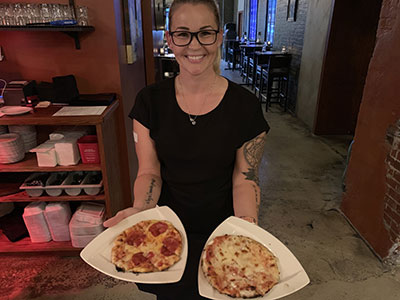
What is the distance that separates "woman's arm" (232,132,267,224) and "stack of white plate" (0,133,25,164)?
1503 millimetres

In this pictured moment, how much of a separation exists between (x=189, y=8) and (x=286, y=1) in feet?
19.8

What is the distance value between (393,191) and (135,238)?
195 cm

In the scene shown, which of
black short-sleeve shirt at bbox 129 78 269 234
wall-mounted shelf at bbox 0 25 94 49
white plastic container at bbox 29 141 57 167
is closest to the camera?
black short-sleeve shirt at bbox 129 78 269 234

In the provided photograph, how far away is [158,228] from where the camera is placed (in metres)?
1.08

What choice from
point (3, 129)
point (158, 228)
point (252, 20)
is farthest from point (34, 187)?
point (252, 20)

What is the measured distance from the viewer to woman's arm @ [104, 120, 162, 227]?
4.37 feet

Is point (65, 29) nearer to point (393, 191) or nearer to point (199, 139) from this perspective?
point (199, 139)

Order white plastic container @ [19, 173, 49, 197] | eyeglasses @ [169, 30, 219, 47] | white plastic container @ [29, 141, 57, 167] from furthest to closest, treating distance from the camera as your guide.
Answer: white plastic container @ [19, 173, 49, 197]
white plastic container @ [29, 141, 57, 167]
eyeglasses @ [169, 30, 219, 47]

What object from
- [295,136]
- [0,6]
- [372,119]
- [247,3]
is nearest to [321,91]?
[295,136]

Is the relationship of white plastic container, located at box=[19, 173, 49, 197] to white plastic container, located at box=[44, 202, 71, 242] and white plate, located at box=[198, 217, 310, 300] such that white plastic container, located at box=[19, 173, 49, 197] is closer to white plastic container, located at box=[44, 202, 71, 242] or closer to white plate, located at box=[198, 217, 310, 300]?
white plastic container, located at box=[44, 202, 71, 242]

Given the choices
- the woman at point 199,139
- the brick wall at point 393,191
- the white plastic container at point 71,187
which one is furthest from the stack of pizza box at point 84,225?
the brick wall at point 393,191

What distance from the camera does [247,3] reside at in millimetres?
12297

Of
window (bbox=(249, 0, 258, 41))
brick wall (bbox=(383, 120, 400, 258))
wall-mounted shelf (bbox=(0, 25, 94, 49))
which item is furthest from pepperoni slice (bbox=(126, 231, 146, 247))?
window (bbox=(249, 0, 258, 41))

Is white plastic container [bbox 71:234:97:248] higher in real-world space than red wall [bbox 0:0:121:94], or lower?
lower
